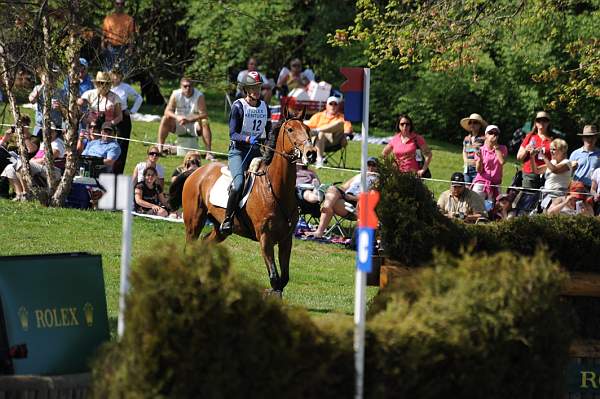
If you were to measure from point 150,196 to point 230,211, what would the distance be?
526 centimetres

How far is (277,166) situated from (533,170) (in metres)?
6.72

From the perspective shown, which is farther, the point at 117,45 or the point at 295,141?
the point at 117,45

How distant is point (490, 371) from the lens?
7047mm

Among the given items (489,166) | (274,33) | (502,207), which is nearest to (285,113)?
(502,207)

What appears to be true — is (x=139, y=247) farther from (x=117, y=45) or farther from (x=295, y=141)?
(x=295, y=141)

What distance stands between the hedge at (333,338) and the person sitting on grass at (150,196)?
11830mm

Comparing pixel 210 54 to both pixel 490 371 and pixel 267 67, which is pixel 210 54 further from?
pixel 490 371

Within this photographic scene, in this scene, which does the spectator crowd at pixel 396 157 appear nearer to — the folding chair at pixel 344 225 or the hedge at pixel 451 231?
the folding chair at pixel 344 225

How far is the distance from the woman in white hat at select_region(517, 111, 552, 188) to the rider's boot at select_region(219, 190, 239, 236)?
6516 mm

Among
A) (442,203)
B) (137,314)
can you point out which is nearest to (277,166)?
(442,203)

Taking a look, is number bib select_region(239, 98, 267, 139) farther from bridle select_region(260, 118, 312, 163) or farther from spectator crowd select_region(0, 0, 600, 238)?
spectator crowd select_region(0, 0, 600, 238)

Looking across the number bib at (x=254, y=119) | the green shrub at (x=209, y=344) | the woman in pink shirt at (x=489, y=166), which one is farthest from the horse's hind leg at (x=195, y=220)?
the green shrub at (x=209, y=344)

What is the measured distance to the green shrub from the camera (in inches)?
247

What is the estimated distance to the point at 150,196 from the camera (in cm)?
1934
